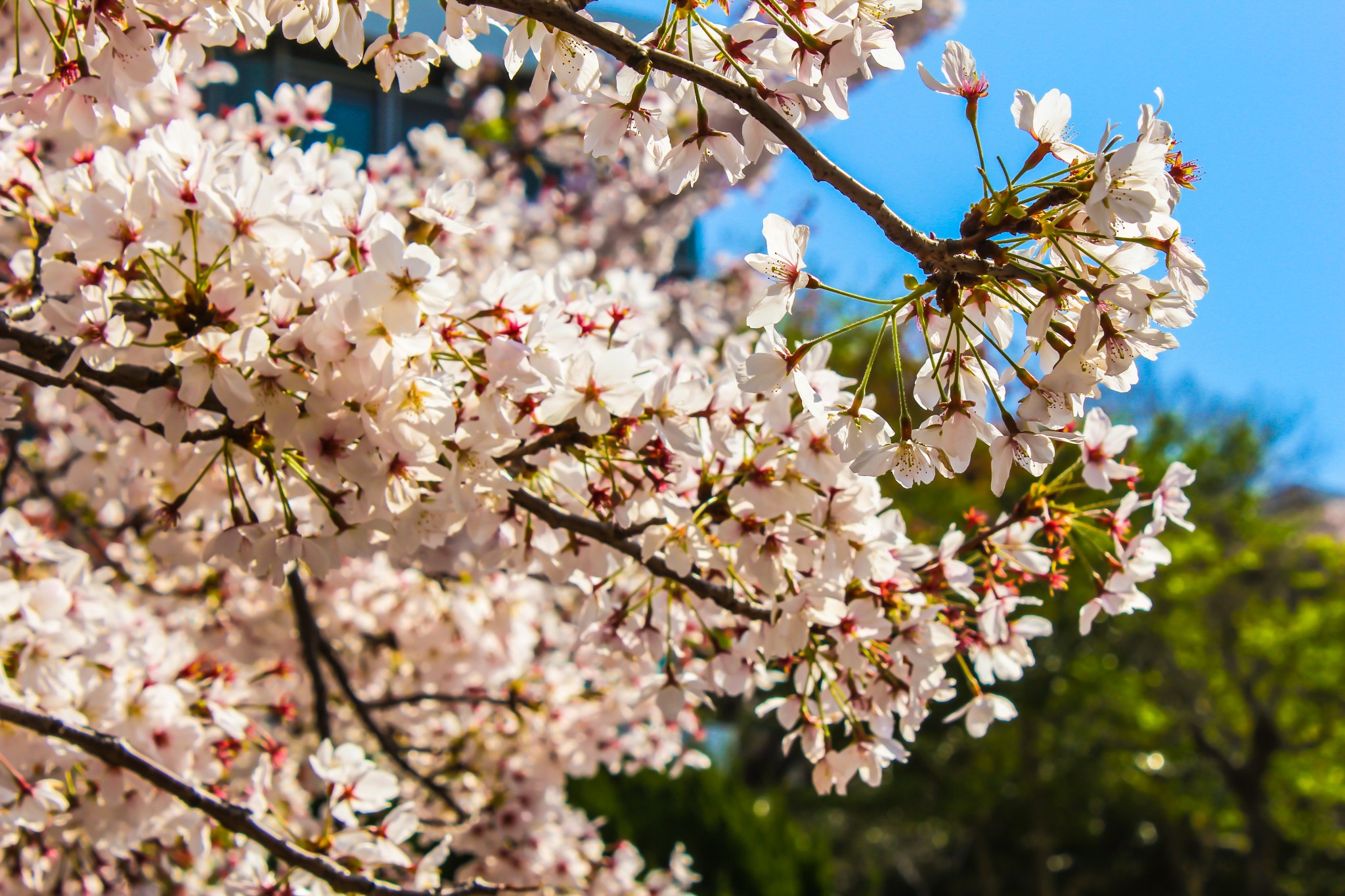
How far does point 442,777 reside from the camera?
3.38 m

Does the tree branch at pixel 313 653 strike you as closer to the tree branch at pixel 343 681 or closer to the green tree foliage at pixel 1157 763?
the tree branch at pixel 343 681

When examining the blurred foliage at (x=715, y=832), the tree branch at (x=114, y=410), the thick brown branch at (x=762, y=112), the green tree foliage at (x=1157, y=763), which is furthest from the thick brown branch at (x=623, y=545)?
the green tree foliage at (x=1157, y=763)

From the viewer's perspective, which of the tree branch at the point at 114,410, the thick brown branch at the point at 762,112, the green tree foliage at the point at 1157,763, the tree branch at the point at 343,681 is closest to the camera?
the thick brown branch at the point at 762,112

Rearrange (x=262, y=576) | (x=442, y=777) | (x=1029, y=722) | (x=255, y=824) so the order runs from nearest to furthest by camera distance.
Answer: (x=262, y=576), (x=255, y=824), (x=442, y=777), (x=1029, y=722)

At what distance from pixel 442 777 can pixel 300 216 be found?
250 centimetres

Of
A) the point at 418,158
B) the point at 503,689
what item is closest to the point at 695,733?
the point at 503,689

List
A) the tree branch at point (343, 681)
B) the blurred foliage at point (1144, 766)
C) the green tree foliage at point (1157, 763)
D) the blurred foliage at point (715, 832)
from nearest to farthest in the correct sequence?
the tree branch at point (343, 681) → the blurred foliage at point (715, 832) → the blurred foliage at point (1144, 766) → the green tree foliage at point (1157, 763)

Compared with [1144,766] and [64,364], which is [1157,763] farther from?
[64,364]

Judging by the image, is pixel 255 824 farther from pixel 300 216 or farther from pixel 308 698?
pixel 308 698

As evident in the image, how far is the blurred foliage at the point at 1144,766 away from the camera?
9.14 metres

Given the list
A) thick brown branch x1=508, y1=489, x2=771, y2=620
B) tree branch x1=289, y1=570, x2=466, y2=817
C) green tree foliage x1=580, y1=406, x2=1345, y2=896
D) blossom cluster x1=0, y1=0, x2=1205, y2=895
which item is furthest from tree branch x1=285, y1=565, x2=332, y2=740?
green tree foliage x1=580, y1=406, x2=1345, y2=896

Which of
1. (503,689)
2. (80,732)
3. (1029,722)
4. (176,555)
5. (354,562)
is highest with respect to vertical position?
(1029,722)

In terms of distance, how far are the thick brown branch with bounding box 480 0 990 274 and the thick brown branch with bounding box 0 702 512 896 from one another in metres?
1.37

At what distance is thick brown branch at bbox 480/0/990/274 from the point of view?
3.36 feet
